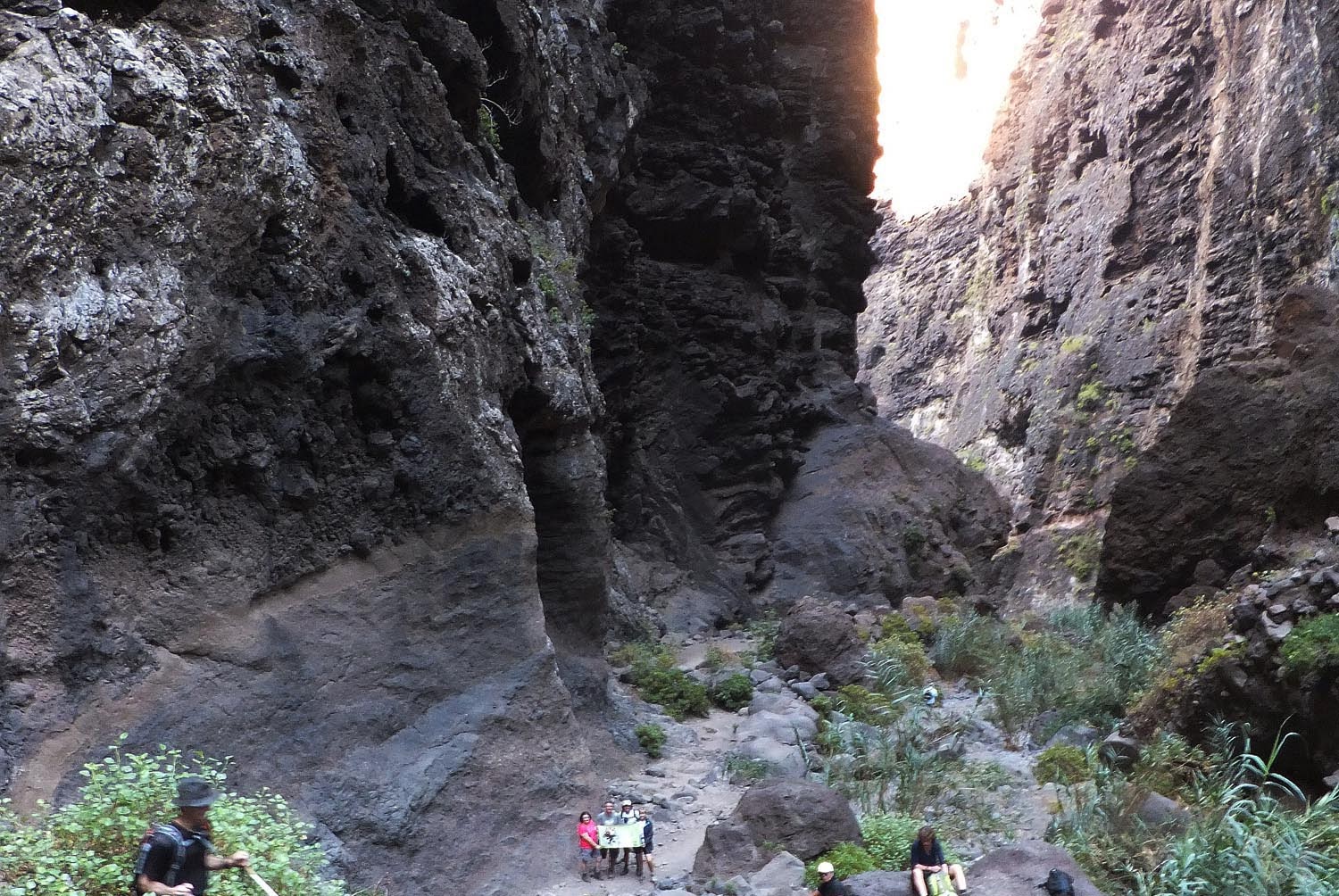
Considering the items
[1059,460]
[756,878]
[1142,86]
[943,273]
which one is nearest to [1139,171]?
[1142,86]

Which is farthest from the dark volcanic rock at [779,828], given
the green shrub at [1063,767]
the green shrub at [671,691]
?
the green shrub at [671,691]

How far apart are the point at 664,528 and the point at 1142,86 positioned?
32.0 m

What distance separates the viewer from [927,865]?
21.5ft

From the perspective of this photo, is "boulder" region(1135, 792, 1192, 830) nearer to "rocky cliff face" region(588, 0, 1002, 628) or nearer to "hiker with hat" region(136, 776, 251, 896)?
"hiker with hat" region(136, 776, 251, 896)

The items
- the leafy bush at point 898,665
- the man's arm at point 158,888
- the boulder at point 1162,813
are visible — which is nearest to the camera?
the man's arm at point 158,888

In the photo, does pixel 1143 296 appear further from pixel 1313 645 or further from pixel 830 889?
pixel 830 889

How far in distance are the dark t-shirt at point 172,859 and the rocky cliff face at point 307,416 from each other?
168cm

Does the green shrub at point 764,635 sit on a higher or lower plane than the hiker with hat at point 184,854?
higher

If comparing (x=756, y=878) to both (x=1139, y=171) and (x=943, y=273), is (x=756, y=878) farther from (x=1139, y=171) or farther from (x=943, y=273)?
(x=943, y=273)

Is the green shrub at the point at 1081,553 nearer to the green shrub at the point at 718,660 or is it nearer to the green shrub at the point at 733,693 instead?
the green shrub at the point at 718,660

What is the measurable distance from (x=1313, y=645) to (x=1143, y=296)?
33996 millimetres

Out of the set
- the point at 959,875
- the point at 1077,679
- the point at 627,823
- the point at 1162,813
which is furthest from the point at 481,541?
the point at 1077,679

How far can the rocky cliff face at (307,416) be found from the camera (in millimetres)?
6008

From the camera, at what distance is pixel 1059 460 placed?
129 feet
